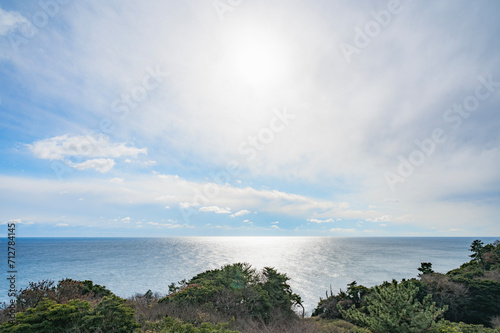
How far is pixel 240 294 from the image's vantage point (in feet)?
63.3

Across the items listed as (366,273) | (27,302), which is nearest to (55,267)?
(27,302)

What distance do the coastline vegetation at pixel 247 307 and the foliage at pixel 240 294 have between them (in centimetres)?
7

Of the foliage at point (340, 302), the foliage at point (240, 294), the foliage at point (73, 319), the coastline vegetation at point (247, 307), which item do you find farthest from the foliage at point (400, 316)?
the foliage at point (340, 302)

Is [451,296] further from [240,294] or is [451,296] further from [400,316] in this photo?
[400,316]

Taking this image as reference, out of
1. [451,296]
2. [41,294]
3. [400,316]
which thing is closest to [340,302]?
[451,296]

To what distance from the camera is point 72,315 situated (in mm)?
9648

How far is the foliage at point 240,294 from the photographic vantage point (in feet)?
59.3

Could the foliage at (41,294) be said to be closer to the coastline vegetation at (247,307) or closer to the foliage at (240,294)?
the coastline vegetation at (247,307)

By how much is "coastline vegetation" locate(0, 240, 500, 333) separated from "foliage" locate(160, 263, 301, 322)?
0.24 ft

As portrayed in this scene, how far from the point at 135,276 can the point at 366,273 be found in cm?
7590

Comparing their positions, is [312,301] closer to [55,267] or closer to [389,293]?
[389,293]

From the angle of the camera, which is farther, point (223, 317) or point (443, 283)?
point (443, 283)

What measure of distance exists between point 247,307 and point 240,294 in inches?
43.0

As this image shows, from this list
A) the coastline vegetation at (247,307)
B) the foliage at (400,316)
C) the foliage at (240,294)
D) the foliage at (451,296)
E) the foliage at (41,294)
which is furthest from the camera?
the foliage at (451,296)
